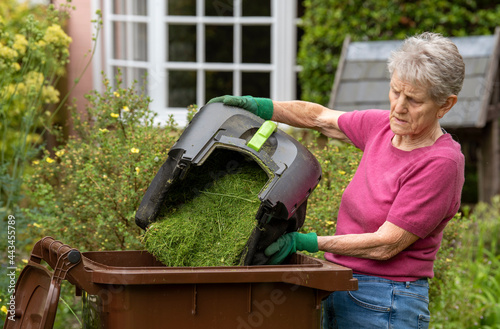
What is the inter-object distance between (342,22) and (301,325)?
511 centimetres

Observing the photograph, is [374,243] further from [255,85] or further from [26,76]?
[255,85]

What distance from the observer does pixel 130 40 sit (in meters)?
6.74

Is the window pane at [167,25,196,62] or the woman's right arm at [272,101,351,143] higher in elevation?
the window pane at [167,25,196,62]

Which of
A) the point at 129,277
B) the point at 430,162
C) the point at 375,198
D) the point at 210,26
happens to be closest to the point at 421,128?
the point at 430,162

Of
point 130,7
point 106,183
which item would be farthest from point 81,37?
point 106,183

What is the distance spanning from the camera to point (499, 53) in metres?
5.61

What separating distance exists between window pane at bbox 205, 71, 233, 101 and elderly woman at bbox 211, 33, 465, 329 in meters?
4.54

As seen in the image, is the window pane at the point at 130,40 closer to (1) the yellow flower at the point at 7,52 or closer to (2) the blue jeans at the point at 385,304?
(1) the yellow flower at the point at 7,52

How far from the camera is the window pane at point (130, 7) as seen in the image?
6.70 metres

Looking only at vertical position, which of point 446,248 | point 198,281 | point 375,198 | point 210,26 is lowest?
point 446,248

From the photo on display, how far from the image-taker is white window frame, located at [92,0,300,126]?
662cm

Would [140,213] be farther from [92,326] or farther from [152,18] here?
[152,18]

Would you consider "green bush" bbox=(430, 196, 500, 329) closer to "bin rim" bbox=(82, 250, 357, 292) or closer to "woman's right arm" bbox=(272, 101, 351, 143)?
"woman's right arm" bbox=(272, 101, 351, 143)

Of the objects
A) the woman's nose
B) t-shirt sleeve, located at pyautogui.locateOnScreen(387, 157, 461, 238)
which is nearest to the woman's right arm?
the woman's nose
